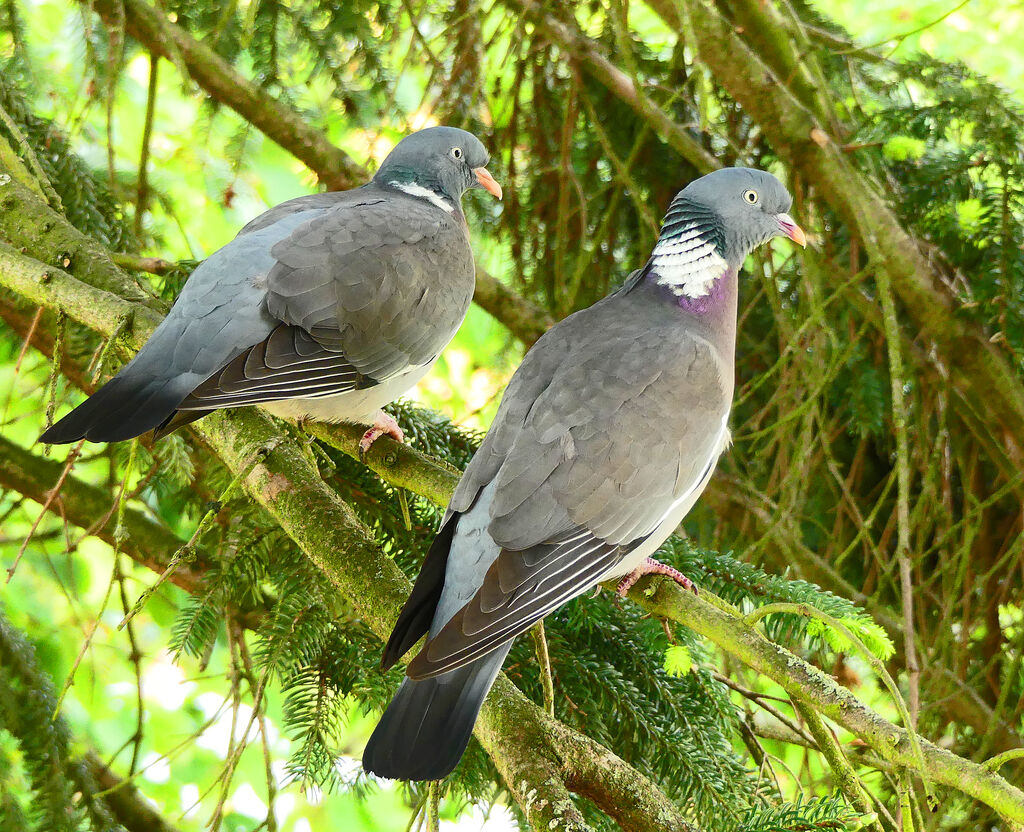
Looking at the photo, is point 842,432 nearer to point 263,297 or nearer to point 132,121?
point 263,297

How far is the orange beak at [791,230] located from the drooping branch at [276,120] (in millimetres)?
864

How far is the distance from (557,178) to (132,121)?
1867mm

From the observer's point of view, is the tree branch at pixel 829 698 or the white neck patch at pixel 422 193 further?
the white neck patch at pixel 422 193

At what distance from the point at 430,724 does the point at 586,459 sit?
0.61 metres

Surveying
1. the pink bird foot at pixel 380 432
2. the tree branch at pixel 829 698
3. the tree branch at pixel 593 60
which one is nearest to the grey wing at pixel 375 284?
the pink bird foot at pixel 380 432

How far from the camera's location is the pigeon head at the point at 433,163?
Answer: 2951 millimetres

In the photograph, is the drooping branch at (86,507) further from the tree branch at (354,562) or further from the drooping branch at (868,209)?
the drooping branch at (868,209)

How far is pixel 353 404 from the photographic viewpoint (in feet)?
8.29

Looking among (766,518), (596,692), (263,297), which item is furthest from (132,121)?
(596,692)

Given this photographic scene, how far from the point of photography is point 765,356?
138 inches

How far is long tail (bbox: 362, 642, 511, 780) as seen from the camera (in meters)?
1.58

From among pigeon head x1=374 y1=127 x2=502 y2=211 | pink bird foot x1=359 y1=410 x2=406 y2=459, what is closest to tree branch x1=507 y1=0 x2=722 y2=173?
pigeon head x1=374 y1=127 x2=502 y2=211

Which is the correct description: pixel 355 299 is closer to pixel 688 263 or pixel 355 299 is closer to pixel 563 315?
pixel 688 263

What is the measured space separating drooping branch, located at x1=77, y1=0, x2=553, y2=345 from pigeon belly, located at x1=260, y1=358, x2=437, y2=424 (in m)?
0.77
